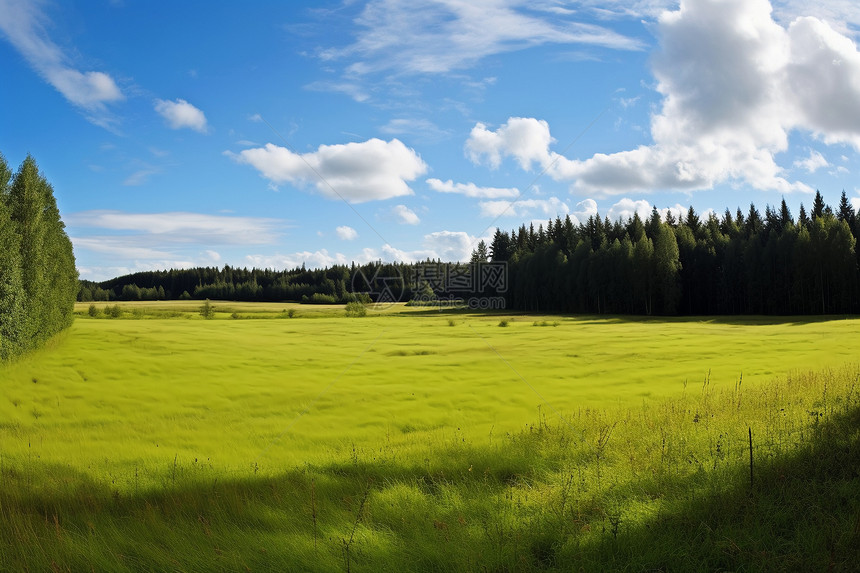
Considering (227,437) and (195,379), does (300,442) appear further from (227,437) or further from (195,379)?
(195,379)

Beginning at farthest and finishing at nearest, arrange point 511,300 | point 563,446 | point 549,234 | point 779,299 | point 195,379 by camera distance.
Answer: point 549,234 < point 511,300 < point 779,299 < point 195,379 < point 563,446

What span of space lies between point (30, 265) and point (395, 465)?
88.3 feet

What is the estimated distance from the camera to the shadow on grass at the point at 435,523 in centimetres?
662

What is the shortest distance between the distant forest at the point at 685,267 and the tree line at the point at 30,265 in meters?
39.6

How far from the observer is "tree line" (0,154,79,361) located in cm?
2319

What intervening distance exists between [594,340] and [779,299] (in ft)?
231

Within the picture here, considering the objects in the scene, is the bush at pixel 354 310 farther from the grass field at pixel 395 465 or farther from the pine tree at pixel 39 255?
the grass field at pixel 395 465

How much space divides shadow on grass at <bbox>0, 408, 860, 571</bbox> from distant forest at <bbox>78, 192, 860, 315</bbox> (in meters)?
70.4

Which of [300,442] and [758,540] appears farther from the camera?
[300,442]

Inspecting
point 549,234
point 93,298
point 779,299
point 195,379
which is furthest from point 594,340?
point 93,298

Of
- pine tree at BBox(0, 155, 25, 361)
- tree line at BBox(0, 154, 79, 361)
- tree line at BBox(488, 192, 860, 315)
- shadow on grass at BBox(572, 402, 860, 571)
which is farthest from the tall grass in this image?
tree line at BBox(488, 192, 860, 315)

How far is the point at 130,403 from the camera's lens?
17453 mm

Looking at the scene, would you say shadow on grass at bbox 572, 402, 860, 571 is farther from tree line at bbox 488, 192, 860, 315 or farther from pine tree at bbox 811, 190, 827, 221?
pine tree at bbox 811, 190, 827, 221

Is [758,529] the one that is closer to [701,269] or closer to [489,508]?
[489,508]
